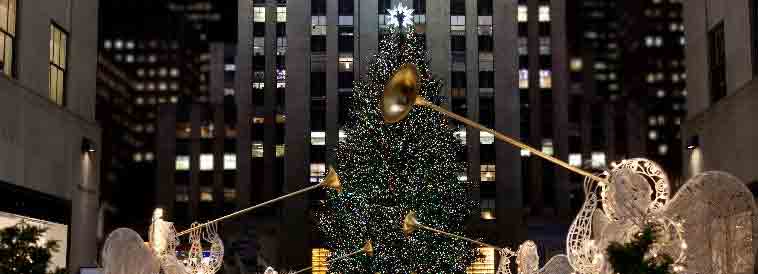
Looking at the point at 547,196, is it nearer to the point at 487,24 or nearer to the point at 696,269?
the point at 487,24

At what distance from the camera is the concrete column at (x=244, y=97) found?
62625 millimetres

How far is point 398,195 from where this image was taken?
4119 centimetres

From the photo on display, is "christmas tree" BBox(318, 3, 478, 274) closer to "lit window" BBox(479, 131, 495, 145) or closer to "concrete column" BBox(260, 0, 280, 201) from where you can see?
"lit window" BBox(479, 131, 495, 145)

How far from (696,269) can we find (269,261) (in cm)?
4958

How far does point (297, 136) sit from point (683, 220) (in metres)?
47.2

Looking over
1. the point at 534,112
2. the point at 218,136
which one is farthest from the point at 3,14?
the point at 534,112

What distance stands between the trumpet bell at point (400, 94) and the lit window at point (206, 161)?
62043mm

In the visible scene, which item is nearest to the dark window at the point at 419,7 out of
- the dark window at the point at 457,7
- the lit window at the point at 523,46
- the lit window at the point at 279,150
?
the dark window at the point at 457,7

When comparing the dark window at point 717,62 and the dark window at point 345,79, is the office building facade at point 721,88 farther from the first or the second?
the dark window at point 345,79

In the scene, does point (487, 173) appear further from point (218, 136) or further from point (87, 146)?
point (87, 146)

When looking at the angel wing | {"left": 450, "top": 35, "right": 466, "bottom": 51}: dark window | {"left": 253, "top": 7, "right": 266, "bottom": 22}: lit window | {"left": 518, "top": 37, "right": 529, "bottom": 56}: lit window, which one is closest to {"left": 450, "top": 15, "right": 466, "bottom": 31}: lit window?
{"left": 450, "top": 35, "right": 466, "bottom": 51}: dark window

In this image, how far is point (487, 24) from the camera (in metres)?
61.0

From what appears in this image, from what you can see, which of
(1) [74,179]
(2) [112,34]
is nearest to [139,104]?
(2) [112,34]

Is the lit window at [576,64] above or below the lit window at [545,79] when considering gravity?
above
